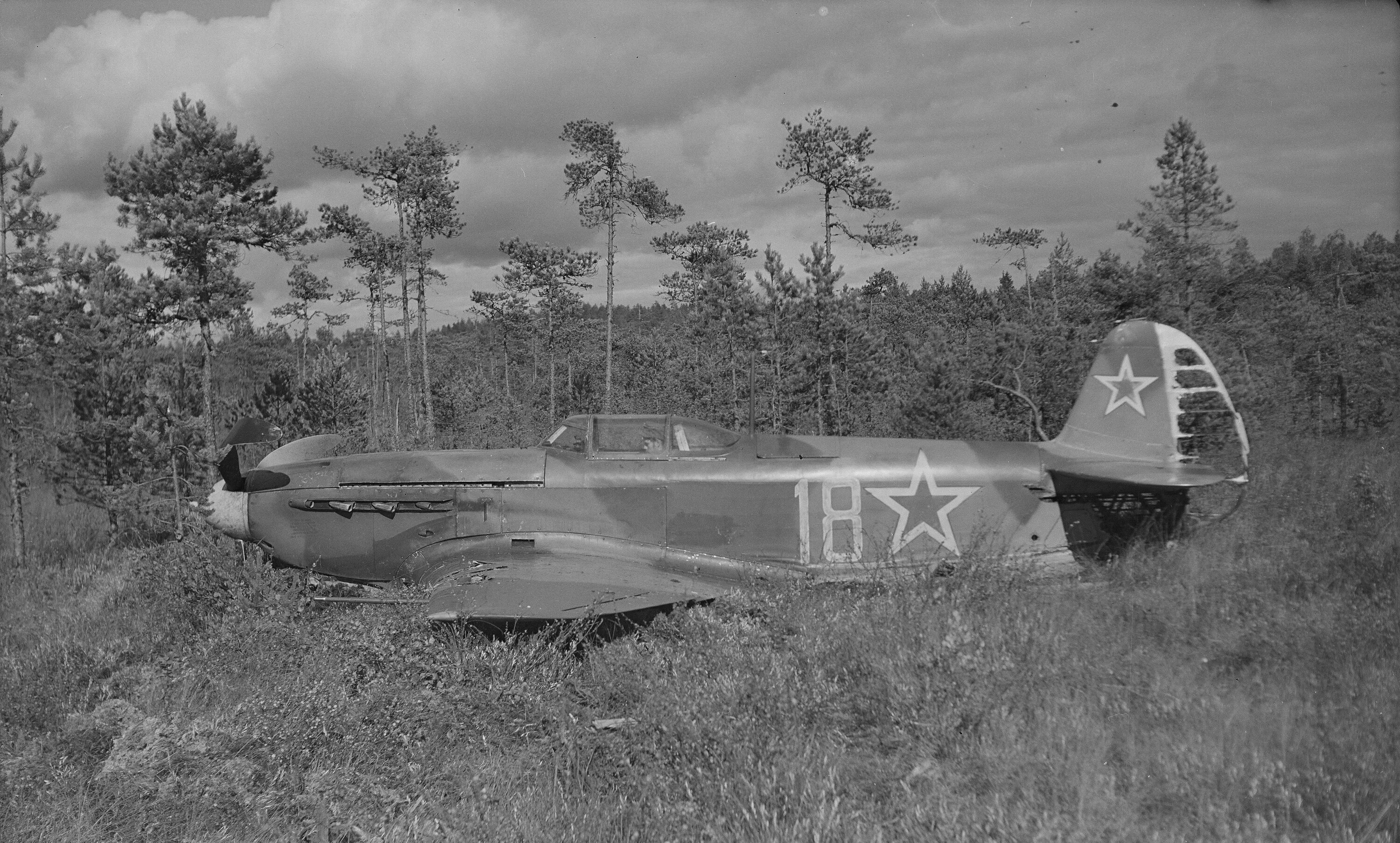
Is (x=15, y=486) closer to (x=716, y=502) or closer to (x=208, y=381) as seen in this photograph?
(x=208, y=381)

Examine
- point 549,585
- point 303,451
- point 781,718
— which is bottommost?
point 781,718

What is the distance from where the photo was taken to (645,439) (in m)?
6.37

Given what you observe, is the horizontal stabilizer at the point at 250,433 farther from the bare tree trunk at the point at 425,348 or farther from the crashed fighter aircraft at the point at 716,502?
the bare tree trunk at the point at 425,348

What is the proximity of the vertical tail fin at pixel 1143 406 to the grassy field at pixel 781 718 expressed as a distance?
96 centimetres

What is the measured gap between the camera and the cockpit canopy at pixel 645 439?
6.29 metres

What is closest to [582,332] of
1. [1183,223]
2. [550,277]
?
[550,277]

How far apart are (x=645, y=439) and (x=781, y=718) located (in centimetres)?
319

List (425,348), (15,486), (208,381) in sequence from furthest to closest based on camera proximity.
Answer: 1. (425,348)
2. (208,381)
3. (15,486)

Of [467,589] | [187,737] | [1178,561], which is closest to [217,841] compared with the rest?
[187,737]

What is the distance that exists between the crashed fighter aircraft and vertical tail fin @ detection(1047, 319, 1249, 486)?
2 centimetres

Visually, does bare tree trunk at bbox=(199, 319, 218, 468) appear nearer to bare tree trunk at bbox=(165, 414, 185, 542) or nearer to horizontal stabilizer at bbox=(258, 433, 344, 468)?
bare tree trunk at bbox=(165, 414, 185, 542)

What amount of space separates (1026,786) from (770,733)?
1.12 m

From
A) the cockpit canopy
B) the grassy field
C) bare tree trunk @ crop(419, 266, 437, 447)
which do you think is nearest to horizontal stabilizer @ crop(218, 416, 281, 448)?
the grassy field

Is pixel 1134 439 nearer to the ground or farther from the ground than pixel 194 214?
nearer to the ground
